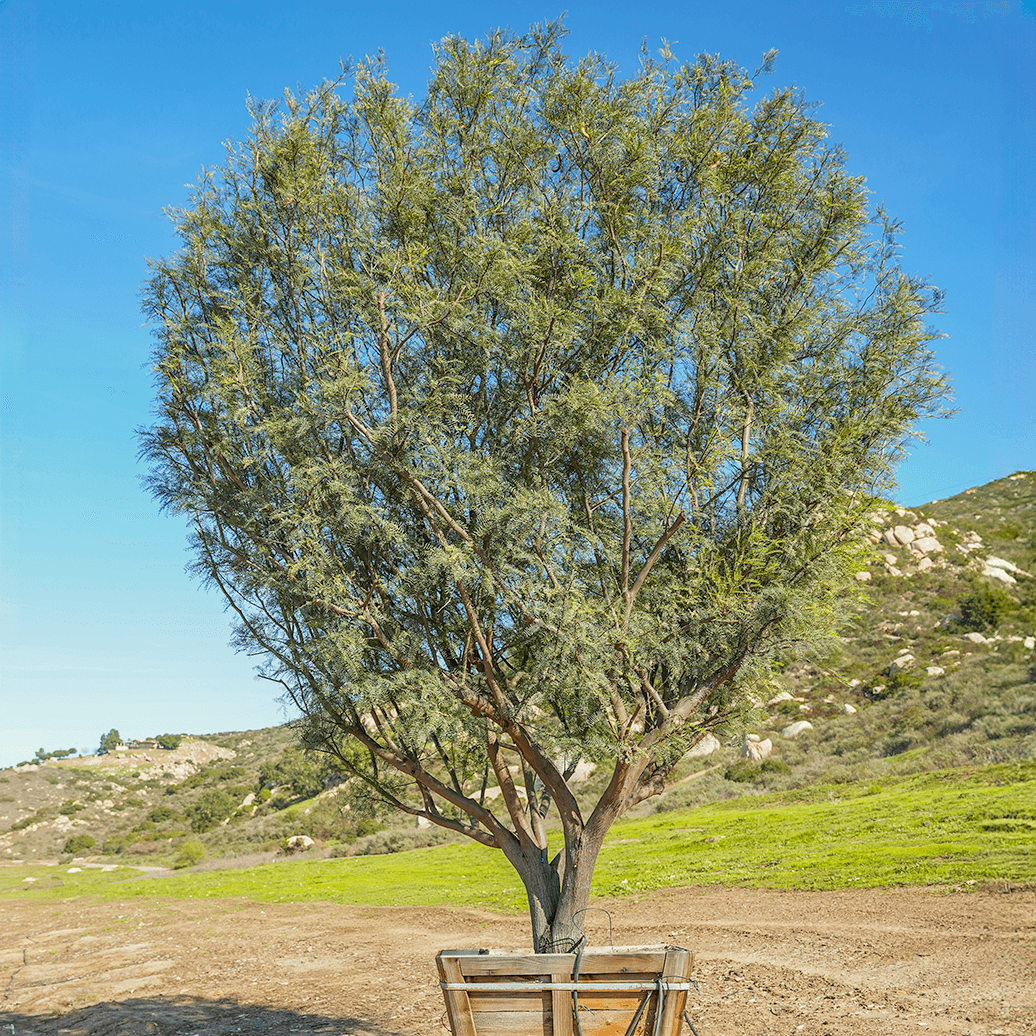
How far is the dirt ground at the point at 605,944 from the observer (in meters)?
9.66

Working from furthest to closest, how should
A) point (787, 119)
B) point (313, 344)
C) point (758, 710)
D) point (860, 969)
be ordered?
point (860, 969) < point (758, 710) < point (787, 119) < point (313, 344)

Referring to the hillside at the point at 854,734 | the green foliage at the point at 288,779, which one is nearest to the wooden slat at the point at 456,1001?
the hillside at the point at 854,734

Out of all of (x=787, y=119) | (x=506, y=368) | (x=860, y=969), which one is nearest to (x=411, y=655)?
(x=506, y=368)

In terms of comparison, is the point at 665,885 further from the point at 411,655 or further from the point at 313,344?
the point at 313,344

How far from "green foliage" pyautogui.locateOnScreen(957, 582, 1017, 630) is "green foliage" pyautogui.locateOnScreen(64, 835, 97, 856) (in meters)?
60.4

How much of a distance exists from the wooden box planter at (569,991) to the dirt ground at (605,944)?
17.4ft

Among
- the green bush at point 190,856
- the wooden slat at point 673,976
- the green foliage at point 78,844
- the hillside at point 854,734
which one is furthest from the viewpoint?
the green foliage at point 78,844

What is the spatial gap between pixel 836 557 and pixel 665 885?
639 inches

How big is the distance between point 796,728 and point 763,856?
22.4 meters

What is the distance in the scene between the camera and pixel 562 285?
24.5 feet

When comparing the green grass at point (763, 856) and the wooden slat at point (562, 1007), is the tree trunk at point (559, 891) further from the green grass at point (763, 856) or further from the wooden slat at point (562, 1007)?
the green grass at point (763, 856)

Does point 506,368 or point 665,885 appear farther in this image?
point 665,885

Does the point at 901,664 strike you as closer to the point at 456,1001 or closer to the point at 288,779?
the point at 288,779

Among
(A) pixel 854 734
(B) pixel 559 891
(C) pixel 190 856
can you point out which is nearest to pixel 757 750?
(A) pixel 854 734
